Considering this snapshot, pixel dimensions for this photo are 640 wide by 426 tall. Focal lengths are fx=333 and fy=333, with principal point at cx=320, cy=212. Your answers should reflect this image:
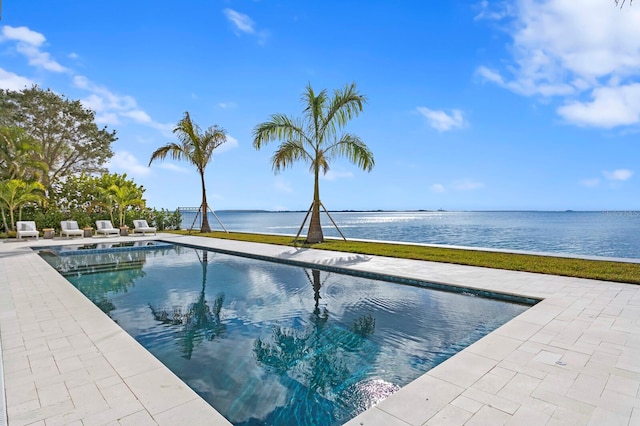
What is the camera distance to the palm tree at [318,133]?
44.2 ft

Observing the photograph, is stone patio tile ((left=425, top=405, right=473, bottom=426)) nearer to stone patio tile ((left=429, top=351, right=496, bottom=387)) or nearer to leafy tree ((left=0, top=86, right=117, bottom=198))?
stone patio tile ((left=429, top=351, right=496, bottom=387))

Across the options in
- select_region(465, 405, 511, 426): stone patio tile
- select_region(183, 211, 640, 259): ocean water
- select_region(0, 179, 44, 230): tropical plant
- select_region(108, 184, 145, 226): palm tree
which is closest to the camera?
select_region(465, 405, 511, 426): stone patio tile

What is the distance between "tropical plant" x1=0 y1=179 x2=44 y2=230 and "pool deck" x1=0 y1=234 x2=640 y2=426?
1606cm

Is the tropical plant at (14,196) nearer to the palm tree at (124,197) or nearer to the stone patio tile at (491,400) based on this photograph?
the palm tree at (124,197)

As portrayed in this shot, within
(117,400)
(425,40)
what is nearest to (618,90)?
(425,40)

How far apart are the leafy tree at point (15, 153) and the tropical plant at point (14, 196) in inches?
43.6

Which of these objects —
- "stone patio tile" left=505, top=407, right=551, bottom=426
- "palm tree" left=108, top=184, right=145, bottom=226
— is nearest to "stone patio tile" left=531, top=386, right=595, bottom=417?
"stone patio tile" left=505, top=407, right=551, bottom=426

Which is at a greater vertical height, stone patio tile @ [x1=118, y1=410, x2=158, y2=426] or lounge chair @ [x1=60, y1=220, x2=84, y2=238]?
lounge chair @ [x1=60, y1=220, x2=84, y2=238]

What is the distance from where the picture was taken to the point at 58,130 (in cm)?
2497

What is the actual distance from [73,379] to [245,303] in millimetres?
3245

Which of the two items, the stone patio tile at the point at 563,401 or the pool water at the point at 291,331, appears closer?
the stone patio tile at the point at 563,401

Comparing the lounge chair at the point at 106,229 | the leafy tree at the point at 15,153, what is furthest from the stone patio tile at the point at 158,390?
the leafy tree at the point at 15,153

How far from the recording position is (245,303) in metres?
6.15

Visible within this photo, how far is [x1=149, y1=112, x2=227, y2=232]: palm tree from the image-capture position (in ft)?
64.3
